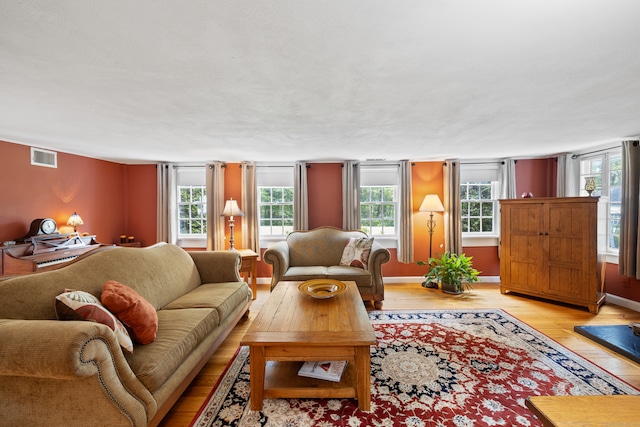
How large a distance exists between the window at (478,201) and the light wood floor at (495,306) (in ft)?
3.42

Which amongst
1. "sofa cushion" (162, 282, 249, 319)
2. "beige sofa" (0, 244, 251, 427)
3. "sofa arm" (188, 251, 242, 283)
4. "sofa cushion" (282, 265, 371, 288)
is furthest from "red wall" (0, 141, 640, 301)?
"beige sofa" (0, 244, 251, 427)

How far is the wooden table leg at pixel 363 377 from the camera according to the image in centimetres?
171

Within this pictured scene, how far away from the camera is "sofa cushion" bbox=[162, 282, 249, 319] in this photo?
2354mm

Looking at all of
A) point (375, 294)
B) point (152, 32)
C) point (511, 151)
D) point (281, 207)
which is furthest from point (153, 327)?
point (511, 151)

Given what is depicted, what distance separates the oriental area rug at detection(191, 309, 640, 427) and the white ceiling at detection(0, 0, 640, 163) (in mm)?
2227

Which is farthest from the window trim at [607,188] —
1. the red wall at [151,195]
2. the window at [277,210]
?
the window at [277,210]

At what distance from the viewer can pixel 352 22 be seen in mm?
1229

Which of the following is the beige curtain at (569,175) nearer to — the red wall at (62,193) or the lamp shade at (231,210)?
the lamp shade at (231,210)

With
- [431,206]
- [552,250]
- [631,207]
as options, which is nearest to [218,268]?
[431,206]

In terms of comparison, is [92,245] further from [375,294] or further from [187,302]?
[375,294]

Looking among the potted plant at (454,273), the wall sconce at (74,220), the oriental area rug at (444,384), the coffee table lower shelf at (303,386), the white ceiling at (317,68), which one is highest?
the white ceiling at (317,68)

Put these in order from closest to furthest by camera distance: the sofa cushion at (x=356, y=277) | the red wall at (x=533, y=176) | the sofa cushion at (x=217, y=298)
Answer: the sofa cushion at (x=217, y=298), the sofa cushion at (x=356, y=277), the red wall at (x=533, y=176)

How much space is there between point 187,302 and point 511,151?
4.92 m

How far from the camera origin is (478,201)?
16.2 ft
